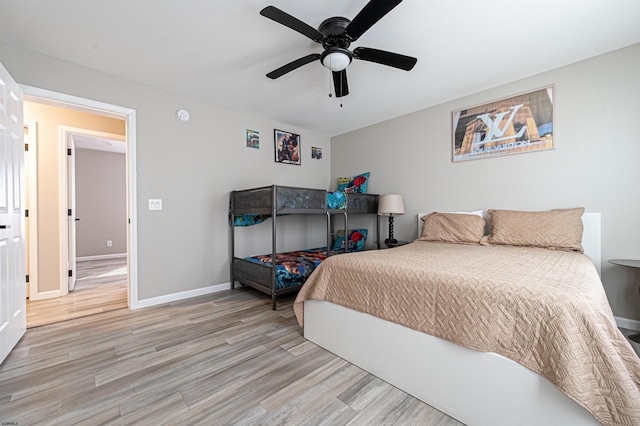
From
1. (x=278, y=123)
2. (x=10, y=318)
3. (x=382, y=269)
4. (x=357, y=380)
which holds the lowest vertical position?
(x=357, y=380)

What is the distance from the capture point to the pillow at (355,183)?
14.0ft

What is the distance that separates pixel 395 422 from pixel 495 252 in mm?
1569

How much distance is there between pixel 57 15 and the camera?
1908mm

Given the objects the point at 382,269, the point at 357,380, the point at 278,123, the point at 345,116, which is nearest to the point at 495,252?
the point at 382,269

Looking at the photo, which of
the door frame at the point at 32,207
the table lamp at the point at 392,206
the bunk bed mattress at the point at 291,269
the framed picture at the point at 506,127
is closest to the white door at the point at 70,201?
the door frame at the point at 32,207

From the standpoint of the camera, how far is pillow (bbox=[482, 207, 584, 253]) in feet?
7.52

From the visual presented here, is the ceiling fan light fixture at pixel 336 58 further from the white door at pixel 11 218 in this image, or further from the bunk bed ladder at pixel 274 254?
the white door at pixel 11 218

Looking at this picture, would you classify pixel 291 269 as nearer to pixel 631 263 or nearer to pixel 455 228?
pixel 455 228

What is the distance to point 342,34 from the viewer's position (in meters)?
1.87

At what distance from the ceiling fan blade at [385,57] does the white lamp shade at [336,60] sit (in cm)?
8

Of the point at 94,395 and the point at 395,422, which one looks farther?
the point at 94,395

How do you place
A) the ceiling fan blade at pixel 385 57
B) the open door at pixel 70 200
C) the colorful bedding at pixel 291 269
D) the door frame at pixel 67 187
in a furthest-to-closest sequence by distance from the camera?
the open door at pixel 70 200
the door frame at pixel 67 187
the colorful bedding at pixel 291 269
the ceiling fan blade at pixel 385 57

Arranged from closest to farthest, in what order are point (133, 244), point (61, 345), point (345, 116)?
point (61, 345) < point (133, 244) < point (345, 116)

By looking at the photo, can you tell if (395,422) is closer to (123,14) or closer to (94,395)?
(94,395)
